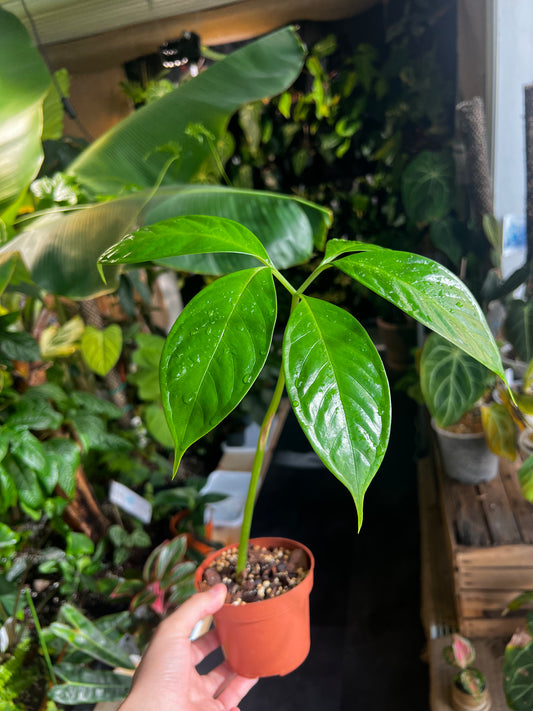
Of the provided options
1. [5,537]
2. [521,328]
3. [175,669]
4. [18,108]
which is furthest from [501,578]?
[18,108]

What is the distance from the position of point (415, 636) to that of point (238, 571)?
79cm

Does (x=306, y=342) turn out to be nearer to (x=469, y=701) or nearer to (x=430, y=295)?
(x=430, y=295)

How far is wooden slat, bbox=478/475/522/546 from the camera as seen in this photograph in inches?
41.3

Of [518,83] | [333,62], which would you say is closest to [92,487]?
[518,83]

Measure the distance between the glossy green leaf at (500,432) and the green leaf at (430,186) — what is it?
0.72 meters

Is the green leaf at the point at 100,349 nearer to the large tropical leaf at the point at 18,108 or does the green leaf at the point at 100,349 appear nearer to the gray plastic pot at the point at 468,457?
the large tropical leaf at the point at 18,108

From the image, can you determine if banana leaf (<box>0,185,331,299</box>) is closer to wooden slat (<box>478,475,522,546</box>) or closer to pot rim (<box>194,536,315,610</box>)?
pot rim (<box>194,536,315,610</box>)

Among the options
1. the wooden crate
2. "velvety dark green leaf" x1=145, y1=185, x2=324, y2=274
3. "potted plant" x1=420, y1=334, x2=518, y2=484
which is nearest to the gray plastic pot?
"potted plant" x1=420, y1=334, x2=518, y2=484

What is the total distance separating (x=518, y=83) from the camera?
4.45 feet

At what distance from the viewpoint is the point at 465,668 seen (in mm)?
938

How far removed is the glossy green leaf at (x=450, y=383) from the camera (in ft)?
3.51

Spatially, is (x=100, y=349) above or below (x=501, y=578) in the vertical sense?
above

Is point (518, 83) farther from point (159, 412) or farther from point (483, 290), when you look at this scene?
point (159, 412)

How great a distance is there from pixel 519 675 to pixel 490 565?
230 millimetres
